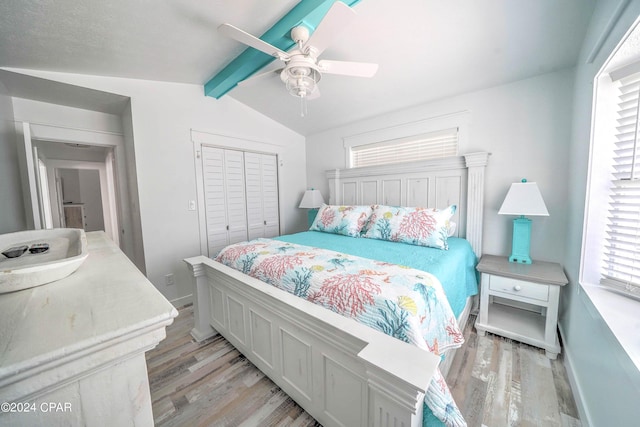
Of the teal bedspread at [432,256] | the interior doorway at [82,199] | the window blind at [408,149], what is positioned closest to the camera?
the teal bedspread at [432,256]

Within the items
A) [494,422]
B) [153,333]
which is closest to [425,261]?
[494,422]

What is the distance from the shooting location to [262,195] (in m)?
3.53

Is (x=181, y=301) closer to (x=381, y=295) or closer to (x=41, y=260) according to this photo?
(x=41, y=260)

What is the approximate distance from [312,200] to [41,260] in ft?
9.66

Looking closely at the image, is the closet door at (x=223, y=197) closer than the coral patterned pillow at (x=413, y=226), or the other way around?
the coral patterned pillow at (x=413, y=226)

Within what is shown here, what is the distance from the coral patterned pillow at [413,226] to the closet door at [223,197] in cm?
182

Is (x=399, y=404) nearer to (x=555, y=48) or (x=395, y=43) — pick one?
(x=395, y=43)

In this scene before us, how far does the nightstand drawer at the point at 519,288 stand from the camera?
5.73 ft

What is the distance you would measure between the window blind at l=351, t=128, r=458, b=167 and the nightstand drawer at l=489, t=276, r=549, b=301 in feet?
4.28

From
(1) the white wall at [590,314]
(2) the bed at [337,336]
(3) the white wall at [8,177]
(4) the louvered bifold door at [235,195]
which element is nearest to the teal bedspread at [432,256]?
(2) the bed at [337,336]

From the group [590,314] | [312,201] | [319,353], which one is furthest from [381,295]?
[312,201]

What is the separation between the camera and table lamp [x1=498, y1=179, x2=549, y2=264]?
1.88m

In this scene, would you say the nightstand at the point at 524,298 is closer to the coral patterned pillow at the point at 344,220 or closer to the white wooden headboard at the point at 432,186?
the white wooden headboard at the point at 432,186

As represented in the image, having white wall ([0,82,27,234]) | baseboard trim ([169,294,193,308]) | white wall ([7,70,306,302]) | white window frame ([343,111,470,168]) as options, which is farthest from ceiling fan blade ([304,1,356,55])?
baseboard trim ([169,294,193,308])
